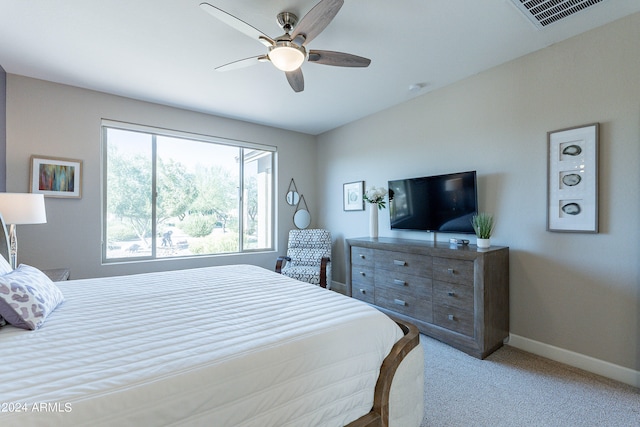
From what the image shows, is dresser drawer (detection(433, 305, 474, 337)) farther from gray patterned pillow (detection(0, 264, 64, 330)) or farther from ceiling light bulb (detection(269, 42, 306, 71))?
gray patterned pillow (detection(0, 264, 64, 330))

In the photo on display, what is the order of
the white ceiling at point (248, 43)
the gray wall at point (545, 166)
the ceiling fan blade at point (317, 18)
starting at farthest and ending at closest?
the gray wall at point (545, 166), the white ceiling at point (248, 43), the ceiling fan blade at point (317, 18)

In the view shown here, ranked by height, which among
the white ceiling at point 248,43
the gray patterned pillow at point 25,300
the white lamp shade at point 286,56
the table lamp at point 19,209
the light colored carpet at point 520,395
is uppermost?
the white ceiling at point 248,43

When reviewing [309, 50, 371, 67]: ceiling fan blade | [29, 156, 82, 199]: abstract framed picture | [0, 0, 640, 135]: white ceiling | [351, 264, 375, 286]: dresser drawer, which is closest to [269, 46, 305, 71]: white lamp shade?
[309, 50, 371, 67]: ceiling fan blade

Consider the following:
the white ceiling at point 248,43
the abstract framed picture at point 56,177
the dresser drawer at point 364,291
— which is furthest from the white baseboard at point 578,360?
the abstract framed picture at point 56,177

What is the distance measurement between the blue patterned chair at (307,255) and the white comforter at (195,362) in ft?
7.41

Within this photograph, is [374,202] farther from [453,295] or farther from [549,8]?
[549,8]

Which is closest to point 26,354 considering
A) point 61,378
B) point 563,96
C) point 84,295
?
point 61,378

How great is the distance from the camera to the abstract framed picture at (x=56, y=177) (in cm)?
300

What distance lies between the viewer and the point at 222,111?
13.0 feet

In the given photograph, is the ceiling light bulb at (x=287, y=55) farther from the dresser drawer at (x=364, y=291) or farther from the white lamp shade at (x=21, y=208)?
the dresser drawer at (x=364, y=291)

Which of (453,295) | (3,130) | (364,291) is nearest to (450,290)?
(453,295)

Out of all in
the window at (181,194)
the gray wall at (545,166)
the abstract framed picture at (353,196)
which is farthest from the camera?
the abstract framed picture at (353,196)

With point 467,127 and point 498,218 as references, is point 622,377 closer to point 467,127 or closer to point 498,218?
point 498,218

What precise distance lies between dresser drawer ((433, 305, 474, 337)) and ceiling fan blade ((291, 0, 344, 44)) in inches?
98.8
